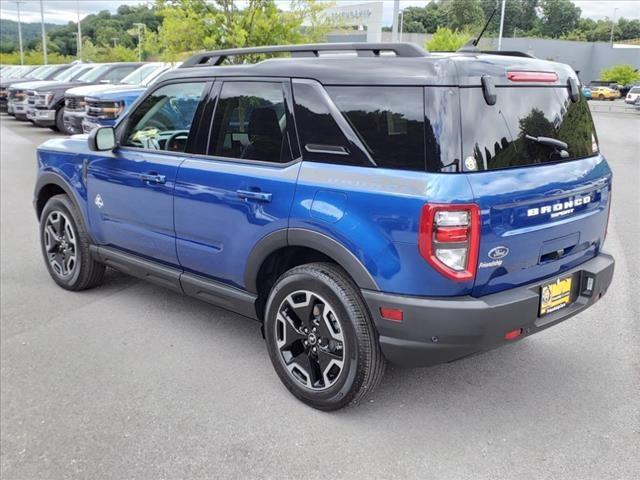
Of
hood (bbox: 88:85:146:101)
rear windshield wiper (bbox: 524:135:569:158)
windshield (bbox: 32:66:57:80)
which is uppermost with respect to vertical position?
windshield (bbox: 32:66:57:80)

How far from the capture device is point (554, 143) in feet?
10.3

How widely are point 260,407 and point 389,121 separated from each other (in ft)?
5.59

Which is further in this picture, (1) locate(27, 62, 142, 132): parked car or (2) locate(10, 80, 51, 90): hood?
(2) locate(10, 80, 51, 90): hood

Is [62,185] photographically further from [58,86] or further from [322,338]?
[58,86]

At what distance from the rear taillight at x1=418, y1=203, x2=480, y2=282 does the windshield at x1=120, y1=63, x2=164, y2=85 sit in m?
13.5

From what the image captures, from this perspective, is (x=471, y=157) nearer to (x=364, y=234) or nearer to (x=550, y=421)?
(x=364, y=234)

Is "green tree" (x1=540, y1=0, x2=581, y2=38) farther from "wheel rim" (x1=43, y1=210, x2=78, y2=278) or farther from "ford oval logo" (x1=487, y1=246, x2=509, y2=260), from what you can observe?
"ford oval logo" (x1=487, y1=246, x2=509, y2=260)

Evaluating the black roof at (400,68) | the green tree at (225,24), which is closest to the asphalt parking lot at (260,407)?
the black roof at (400,68)

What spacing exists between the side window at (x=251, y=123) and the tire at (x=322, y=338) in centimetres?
73

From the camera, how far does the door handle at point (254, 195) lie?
332 cm

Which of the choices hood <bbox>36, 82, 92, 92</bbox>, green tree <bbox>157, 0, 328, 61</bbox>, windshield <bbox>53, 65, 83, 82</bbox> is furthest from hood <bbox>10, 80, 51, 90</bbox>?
green tree <bbox>157, 0, 328, 61</bbox>

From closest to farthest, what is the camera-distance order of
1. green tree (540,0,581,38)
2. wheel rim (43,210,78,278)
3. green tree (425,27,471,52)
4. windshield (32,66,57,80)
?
wheel rim (43,210,78,278), windshield (32,66,57,80), green tree (540,0,581,38), green tree (425,27,471,52)

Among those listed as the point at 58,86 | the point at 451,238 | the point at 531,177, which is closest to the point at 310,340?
the point at 451,238

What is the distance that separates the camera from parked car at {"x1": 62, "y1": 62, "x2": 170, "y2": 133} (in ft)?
42.2
